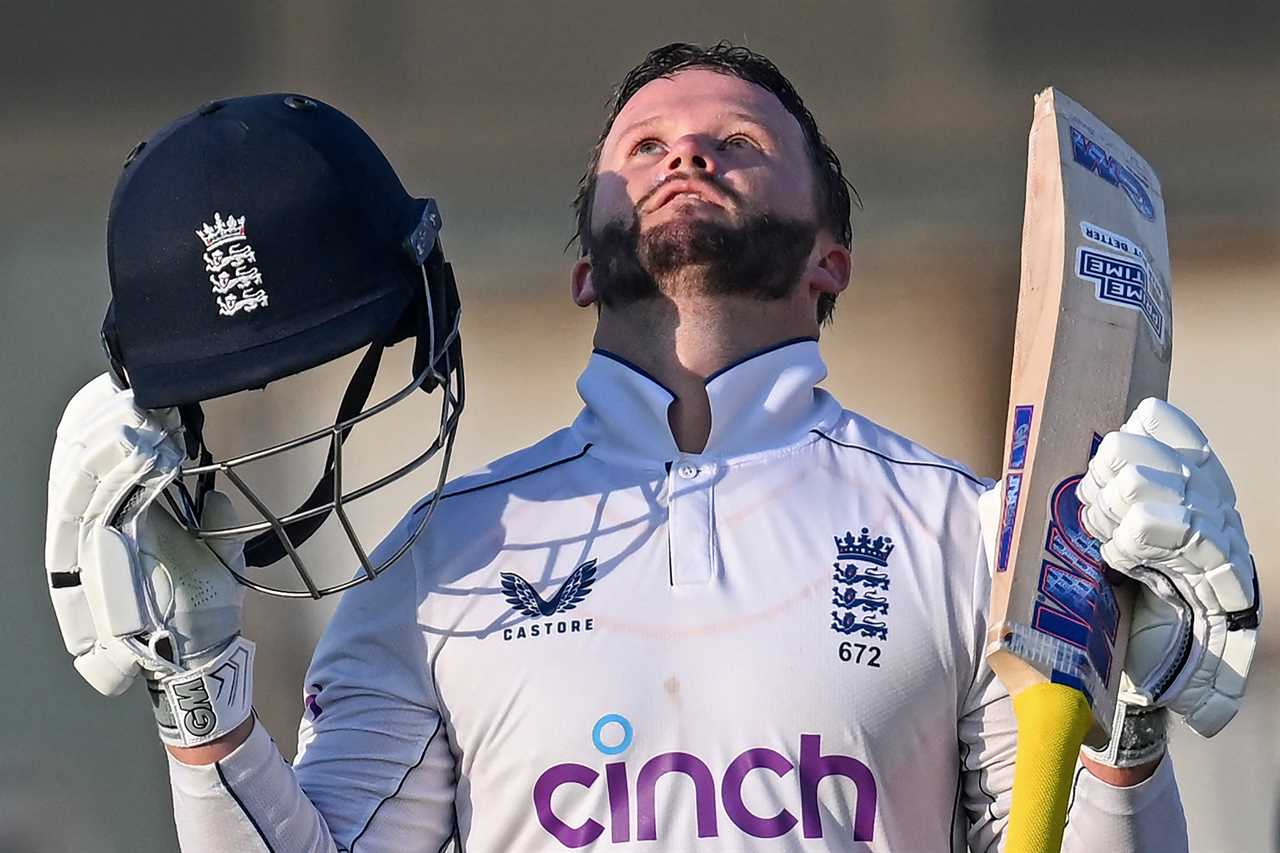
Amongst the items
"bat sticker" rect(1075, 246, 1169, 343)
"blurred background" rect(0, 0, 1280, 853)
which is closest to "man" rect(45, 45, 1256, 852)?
"bat sticker" rect(1075, 246, 1169, 343)

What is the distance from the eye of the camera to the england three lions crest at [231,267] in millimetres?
1733

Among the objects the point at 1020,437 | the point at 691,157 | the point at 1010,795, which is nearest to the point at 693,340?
the point at 691,157

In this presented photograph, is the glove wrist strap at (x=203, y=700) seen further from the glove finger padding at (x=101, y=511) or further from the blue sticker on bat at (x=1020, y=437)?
the blue sticker on bat at (x=1020, y=437)

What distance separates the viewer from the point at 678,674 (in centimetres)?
A: 185

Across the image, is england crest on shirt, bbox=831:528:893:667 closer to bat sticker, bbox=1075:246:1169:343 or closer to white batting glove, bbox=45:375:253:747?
bat sticker, bbox=1075:246:1169:343

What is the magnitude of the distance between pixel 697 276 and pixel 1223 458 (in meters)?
1.63

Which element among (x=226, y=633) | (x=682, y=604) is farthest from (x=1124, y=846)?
(x=226, y=633)

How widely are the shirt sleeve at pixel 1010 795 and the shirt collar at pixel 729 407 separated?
0.26m

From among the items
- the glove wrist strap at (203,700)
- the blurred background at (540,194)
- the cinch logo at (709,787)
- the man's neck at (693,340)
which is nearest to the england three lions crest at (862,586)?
the cinch logo at (709,787)

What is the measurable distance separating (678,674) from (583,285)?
1.81 feet

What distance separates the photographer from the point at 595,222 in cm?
215

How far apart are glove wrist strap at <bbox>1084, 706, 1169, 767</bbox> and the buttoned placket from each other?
0.40m

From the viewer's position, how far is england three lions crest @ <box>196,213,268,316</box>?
1733 mm

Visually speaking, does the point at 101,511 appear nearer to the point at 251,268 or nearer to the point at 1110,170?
the point at 251,268
